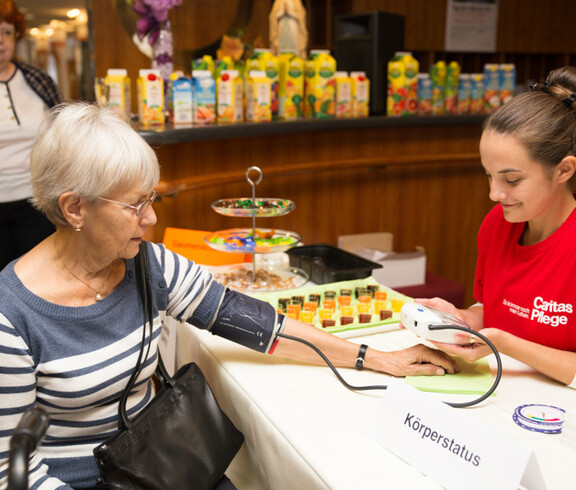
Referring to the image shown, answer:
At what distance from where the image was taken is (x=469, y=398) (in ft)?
4.11

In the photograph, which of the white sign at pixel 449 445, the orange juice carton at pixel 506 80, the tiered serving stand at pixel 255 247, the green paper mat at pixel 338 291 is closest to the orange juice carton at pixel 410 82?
the orange juice carton at pixel 506 80

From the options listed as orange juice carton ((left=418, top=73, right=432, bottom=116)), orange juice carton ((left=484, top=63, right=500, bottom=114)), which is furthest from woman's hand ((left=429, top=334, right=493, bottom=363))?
orange juice carton ((left=484, top=63, right=500, bottom=114))

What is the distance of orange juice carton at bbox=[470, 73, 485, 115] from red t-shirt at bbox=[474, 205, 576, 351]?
79.0 inches

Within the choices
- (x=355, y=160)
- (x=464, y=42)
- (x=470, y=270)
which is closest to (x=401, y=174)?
(x=355, y=160)

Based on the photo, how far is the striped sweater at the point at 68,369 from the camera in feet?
3.64

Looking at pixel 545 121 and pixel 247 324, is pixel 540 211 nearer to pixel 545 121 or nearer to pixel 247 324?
pixel 545 121

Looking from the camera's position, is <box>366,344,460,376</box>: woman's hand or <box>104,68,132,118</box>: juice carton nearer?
<box>366,344,460,376</box>: woman's hand

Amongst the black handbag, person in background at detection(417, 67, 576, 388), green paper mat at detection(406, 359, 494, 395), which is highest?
person in background at detection(417, 67, 576, 388)

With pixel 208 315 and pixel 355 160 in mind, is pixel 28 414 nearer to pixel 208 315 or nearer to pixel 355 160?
pixel 208 315

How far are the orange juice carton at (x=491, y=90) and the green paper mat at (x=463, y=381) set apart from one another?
2.41m

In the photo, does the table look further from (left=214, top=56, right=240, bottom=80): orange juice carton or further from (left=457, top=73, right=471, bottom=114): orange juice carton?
(left=457, top=73, right=471, bottom=114): orange juice carton

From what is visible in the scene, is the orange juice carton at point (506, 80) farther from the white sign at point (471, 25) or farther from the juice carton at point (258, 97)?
the white sign at point (471, 25)

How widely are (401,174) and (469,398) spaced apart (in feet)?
7.36

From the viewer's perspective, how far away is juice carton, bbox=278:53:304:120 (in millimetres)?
2814
